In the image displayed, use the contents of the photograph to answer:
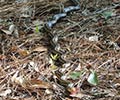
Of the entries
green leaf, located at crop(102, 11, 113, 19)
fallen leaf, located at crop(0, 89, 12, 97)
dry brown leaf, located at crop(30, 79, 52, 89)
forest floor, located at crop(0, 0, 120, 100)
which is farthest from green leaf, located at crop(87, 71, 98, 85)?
green leaf, located at crop(102, 11, 113, 19)

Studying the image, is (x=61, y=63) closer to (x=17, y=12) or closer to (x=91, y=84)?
(x=91, y=84)

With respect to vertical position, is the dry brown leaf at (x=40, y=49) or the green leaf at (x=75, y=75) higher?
the dry brown leaf at (x=40, y=49)

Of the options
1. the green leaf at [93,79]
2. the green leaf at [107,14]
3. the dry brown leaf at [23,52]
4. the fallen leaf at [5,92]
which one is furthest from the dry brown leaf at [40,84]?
the green leaf at [107,14]

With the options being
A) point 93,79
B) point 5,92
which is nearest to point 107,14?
point 93,79

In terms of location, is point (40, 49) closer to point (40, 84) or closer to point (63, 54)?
point (63, 54)

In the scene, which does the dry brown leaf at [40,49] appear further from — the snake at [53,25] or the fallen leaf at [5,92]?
the fallen leaf at [5,92]

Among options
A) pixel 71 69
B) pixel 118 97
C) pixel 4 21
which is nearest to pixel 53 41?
pixel 71 69
